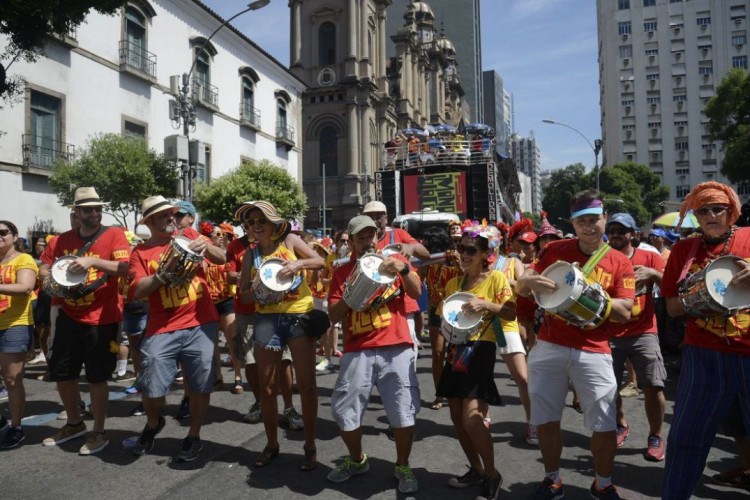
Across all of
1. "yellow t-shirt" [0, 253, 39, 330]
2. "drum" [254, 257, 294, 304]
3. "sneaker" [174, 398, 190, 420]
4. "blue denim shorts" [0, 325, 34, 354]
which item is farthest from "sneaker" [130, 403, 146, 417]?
"drum" [254, 257, 294, 304]

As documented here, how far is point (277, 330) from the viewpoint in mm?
4914

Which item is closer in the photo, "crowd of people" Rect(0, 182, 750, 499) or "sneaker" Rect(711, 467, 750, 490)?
"crowd of people" Rect(0, 182, 750, 499)

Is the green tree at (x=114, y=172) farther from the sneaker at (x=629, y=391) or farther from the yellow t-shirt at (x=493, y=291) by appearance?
the yellow t-shirt at (x=493, y=291)

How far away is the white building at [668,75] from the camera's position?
74938 millimetres

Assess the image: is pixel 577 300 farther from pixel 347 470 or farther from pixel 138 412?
pixel 138 412

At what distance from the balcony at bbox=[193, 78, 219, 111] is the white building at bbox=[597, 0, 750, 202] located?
212ft

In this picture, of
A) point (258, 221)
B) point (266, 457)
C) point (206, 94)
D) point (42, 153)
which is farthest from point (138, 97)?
point (266, 457)

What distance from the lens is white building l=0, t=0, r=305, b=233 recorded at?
1903 cm

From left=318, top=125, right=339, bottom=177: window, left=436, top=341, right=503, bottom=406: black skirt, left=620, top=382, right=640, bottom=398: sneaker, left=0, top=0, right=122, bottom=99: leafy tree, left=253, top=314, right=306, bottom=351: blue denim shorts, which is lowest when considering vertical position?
left=620, top=382, right=640, bottom=398: sneaker

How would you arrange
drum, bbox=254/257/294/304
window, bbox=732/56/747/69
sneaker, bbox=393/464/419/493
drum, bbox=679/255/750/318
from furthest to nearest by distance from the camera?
window, bbox=732/56/747/69 < drum, bbox=254/257/294/304 < sneaker, bbox=393/464/419/493 < drum, bbox=679/255/750/318

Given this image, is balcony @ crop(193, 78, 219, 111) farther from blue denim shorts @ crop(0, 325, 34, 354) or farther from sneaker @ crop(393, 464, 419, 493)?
sneaker @ crop(393, 464, 419, 493)

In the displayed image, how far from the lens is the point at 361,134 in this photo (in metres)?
51.1

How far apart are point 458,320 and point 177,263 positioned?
88.2 inches

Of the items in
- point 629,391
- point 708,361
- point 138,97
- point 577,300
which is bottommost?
point 629,391
